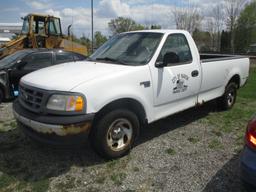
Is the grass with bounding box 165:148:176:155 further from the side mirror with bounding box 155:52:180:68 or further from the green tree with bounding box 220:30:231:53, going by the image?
the green tree with bounding box 220:30:231:53

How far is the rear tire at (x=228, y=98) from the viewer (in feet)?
21.2

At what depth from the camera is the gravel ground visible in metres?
3.47

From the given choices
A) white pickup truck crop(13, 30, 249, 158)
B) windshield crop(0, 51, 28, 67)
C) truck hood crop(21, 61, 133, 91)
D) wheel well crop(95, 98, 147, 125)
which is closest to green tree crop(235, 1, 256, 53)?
windshield crop(0, 51, 28, 67)

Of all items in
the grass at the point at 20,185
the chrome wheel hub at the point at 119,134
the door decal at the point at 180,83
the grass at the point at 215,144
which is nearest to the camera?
the grass at the point at 20,185

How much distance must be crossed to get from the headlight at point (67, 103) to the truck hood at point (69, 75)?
12 centimetres

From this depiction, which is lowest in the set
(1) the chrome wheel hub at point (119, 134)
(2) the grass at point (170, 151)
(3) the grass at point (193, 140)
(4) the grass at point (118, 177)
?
(4) the grass at point (118, 177)

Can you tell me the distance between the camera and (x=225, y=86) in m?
6.29

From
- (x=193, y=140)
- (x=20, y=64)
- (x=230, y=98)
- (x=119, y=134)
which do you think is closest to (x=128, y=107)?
(x=119, y=134)

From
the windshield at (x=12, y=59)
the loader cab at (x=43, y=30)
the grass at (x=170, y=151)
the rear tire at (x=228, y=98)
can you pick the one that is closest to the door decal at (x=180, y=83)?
the grass at (x=170, y=151)

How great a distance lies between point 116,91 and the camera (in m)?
3.80

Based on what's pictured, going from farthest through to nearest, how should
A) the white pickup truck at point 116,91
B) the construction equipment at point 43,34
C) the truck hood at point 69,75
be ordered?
the construction equipment at point 43,34 → the truck hood at point 69,75 → the white pickup truck at point 116,91

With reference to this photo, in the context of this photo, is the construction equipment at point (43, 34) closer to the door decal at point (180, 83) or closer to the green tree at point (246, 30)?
the door decal at point (180, 83)

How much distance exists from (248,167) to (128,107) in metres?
1.96

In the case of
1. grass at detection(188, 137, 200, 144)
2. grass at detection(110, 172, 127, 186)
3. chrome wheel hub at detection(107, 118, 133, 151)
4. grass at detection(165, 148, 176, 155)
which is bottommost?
grass at detection(110, 172, 127, 186)
